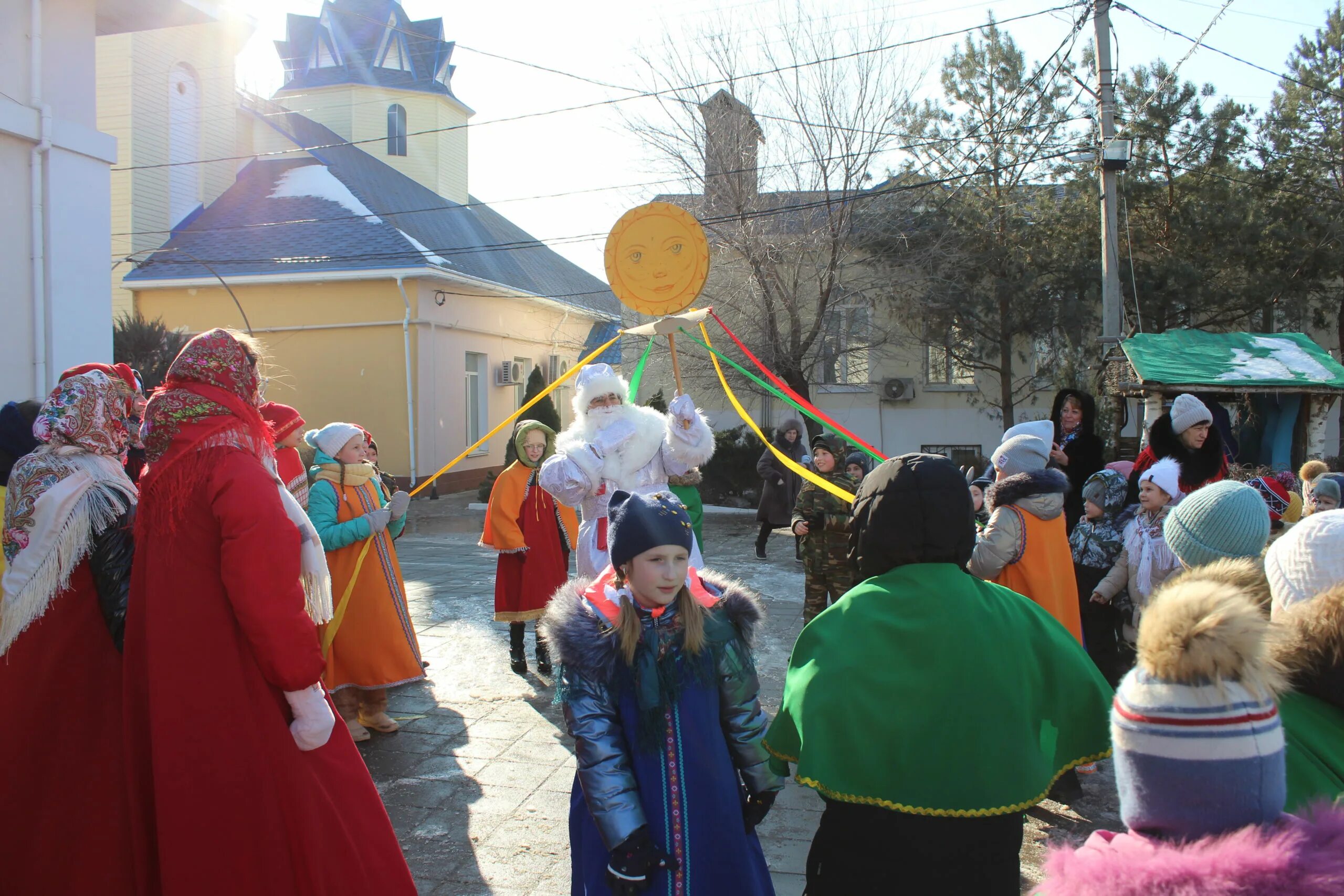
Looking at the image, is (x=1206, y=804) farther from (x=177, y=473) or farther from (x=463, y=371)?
(x=463, y=371)

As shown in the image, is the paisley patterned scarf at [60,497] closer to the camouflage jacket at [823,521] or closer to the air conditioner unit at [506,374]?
the camouflage jacket at [823,521]

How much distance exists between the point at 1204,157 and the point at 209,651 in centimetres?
1864

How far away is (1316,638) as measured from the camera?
160cm

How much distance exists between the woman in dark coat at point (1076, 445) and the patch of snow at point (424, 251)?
538 inches

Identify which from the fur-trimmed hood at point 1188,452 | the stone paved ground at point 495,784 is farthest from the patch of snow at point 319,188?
the fur-trimmed hood at point 1188,452

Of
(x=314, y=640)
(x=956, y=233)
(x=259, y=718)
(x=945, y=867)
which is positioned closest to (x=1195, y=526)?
(x=945, y=867)

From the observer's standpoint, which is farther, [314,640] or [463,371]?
[463,371]

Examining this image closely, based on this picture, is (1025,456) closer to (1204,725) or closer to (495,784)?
(495,784)

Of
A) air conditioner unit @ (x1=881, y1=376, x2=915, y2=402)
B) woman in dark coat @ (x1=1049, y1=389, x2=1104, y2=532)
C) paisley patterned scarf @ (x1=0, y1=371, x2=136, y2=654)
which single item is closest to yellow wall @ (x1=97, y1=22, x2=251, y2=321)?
air conditioner unit @ (x1=881, y1=376, x2=915, y2=402)

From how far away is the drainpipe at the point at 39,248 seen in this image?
6.91 m

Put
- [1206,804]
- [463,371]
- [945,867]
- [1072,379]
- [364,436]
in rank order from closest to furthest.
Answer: [1206,804] → [945,867] → [364,436] → [1072,379] → [463,371]

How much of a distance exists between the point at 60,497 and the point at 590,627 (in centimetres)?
183

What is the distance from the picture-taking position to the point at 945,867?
6.72 ft

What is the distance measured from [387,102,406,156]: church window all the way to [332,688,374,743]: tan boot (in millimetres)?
23085
